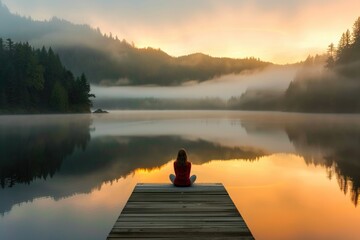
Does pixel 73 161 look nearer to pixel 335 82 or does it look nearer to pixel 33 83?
pixel 33 83

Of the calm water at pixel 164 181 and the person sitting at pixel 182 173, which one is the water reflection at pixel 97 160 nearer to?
the calm water at pixel 164 181

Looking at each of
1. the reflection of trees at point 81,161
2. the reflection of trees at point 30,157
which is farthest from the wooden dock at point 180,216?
the reflection of trees at point 30,157

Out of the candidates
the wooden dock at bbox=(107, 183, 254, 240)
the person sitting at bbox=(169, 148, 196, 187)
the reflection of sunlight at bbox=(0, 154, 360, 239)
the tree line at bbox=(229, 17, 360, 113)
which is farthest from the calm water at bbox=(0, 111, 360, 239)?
the tree line at bbox=(229, 17, 360, 113)

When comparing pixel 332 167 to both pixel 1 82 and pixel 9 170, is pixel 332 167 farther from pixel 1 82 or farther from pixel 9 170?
pixel 1 82

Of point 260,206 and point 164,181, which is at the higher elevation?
point 260,206

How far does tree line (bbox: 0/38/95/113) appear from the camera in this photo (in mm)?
105875

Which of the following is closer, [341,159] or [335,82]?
[341,159]

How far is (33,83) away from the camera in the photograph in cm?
10925

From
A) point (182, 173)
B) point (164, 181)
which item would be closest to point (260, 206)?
point (182, 173)

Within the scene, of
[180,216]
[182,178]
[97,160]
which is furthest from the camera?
[97,160]

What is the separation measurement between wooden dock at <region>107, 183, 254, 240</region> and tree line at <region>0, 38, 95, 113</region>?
332 ft

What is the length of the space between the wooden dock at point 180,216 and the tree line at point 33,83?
101 metres

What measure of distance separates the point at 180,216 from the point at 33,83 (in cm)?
10748

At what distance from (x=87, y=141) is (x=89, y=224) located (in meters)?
32.2
